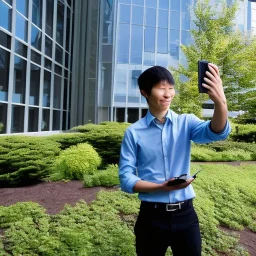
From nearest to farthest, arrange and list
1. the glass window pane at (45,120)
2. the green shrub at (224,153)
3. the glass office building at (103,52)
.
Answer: the green shrub at (224,153), the glass window pane at (45,120), the glass office building at (103,52)

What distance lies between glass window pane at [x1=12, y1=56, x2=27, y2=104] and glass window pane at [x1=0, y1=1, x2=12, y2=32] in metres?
1.07

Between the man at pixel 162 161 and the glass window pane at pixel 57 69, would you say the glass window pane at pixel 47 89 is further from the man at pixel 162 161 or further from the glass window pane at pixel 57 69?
the man at pixel 162 161

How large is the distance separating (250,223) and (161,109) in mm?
3393

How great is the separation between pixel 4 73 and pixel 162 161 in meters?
9.55

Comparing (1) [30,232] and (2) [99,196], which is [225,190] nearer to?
(2) [99,196]

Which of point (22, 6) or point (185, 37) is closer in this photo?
point (22, 6)

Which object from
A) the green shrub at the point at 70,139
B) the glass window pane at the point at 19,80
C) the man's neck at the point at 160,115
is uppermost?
the glass window pane at the point at 19,80

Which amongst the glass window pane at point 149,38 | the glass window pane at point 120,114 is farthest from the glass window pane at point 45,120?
the glass window pane at point 149,38

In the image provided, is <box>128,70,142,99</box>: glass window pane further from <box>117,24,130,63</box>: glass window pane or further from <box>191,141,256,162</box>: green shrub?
<box>191,141,256,162</box>: green shrub

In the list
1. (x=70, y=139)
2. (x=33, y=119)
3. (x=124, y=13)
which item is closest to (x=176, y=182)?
(x=70, y=139)

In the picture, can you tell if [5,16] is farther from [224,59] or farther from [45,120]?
[224,59]

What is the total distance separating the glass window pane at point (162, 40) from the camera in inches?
798

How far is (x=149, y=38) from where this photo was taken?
2012 cm

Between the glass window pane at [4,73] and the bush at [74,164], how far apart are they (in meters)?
5.19
